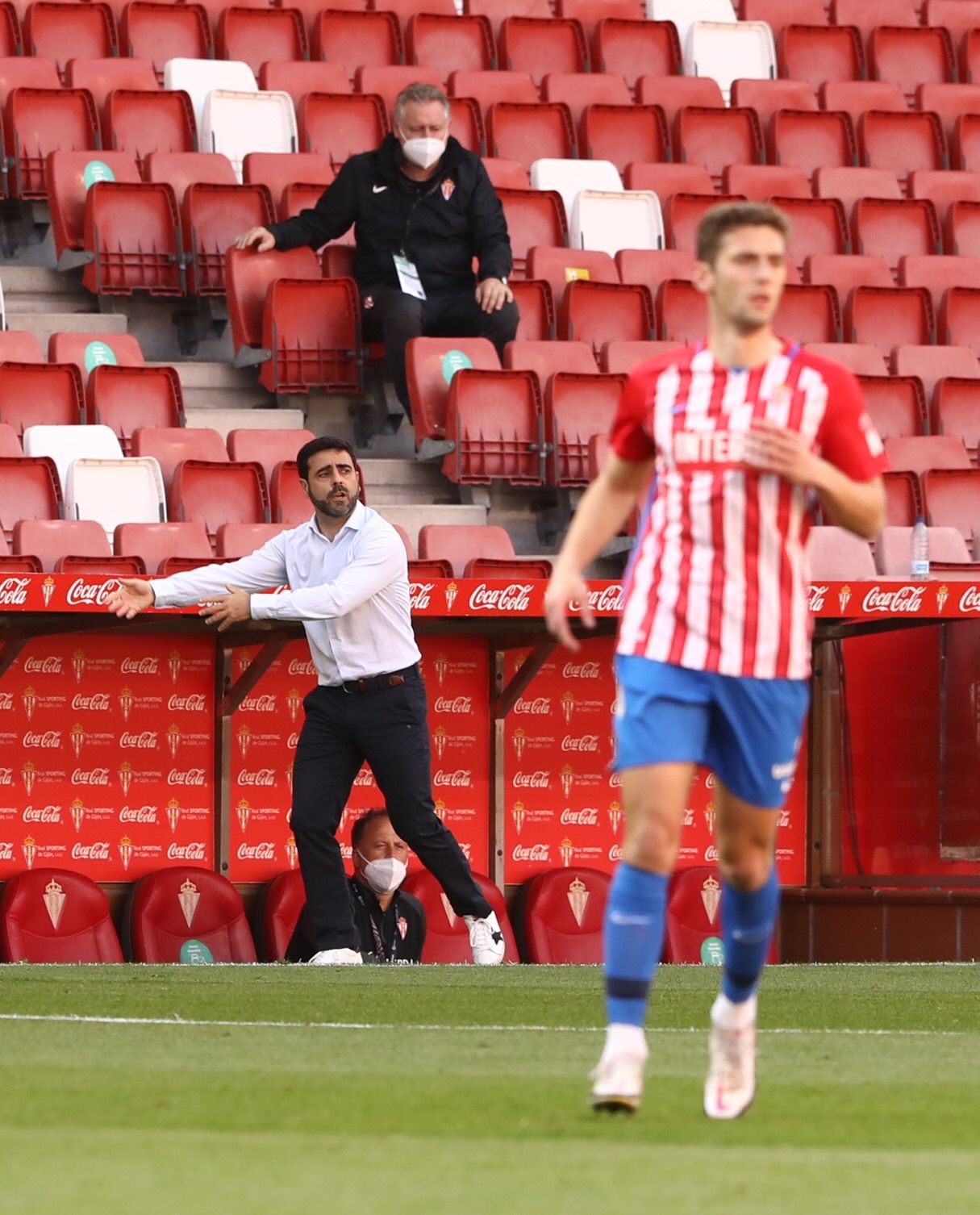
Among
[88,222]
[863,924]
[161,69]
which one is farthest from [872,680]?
[161,69]

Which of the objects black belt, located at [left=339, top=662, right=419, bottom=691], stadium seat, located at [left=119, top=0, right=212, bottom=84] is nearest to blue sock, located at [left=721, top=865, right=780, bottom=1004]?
black belt, located at [left=339, top=662, right=419, bottom=691]

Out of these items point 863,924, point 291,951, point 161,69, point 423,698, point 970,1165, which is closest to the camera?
point 970,1165

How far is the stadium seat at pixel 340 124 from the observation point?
14258 millimetres

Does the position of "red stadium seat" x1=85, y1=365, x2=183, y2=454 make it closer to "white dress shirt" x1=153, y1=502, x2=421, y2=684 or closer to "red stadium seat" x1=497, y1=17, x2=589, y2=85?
"white dress shirt" x1=153, y1=502, x2=421, y2=684

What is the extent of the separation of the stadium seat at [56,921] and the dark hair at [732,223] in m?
6.60

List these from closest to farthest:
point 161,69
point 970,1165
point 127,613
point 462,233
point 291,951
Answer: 1. point 970,1165
2. point 127,613
3. point 291,951
4. point 462,233
5. point 161,69

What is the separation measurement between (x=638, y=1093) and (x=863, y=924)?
7.62m

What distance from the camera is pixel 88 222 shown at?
12.5 m

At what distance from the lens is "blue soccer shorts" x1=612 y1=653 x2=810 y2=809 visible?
4312mm

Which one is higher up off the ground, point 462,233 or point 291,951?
point 462,233

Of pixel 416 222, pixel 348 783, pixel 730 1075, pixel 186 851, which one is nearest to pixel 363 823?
pixel 186 851

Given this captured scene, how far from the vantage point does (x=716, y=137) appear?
15.4 meters

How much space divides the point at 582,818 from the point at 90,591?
11.3 ft

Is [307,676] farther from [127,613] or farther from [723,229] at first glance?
[723,229]
